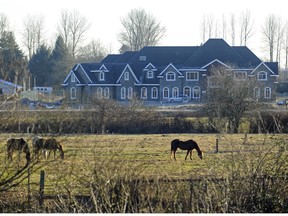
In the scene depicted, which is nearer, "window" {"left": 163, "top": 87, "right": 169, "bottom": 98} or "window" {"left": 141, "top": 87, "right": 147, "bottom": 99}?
"window" {"left": 163, "top": 87, "right": 169, "bottom": 98}

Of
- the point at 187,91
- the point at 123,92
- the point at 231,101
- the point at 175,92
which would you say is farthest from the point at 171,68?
the point at 231,101

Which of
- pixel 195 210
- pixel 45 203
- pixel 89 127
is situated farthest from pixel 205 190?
pixel 89 127

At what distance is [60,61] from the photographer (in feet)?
261

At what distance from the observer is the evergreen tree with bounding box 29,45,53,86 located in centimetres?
7888

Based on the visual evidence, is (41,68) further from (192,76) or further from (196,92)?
(196,92)

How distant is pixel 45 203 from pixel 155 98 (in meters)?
58.8

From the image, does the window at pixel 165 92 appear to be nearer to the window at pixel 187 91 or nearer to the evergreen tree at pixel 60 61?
the window at pixel 187 91

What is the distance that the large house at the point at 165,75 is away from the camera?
6906cm

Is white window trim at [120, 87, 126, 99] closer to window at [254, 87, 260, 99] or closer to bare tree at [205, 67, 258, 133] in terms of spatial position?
bare tree at [205, 67, 258, 133]

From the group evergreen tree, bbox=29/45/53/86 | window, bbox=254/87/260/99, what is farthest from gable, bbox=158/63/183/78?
window, bbox=254/87/260/99

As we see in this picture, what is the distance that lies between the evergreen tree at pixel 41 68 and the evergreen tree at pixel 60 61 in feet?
2.52

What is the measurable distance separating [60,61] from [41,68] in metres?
2.91

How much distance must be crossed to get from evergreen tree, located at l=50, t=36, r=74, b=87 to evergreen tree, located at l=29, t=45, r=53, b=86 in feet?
2.52

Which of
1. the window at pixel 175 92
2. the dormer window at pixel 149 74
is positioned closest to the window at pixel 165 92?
the window at pixel 175 92
